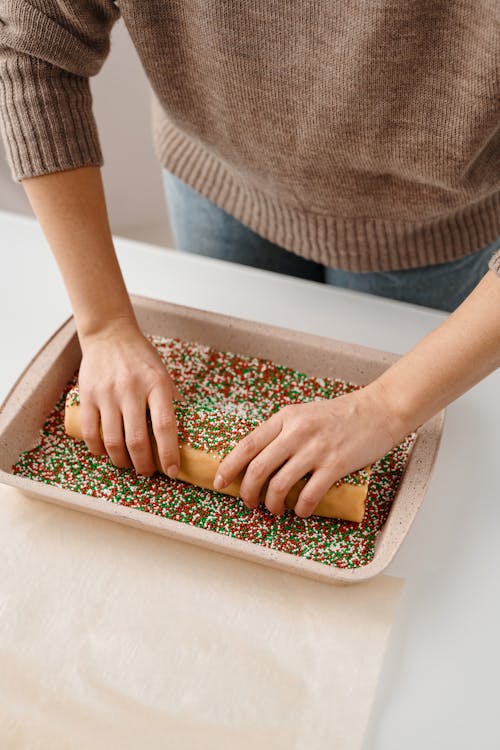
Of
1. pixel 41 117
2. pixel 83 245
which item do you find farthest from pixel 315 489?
pixel 41 117

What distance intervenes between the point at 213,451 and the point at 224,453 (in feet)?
0.04

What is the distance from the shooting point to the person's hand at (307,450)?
79cm

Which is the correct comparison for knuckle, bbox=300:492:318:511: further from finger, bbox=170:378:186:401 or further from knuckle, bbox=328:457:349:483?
finger, bbox=170:378:186:401

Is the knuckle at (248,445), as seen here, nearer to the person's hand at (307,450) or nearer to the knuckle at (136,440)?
the person's hand at (307,450)

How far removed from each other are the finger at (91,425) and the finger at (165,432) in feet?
0.20

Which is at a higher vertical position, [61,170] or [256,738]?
[61,170]

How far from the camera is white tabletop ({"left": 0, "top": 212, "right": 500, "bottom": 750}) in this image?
73cm

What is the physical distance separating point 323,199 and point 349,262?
121mm

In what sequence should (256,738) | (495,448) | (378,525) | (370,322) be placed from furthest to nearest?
1. (370,322)
2. (495,448)
3. (378,525)
4. (256,738)

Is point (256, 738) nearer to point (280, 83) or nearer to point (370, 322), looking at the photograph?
point (370, 322)

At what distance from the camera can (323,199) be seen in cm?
101

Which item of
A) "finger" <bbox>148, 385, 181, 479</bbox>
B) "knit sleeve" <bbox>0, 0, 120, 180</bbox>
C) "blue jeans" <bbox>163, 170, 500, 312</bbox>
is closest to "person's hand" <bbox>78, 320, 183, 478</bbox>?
"finger" <bbox>148, 385, 181, 479</bbox>

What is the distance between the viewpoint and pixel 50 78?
0.86 meters

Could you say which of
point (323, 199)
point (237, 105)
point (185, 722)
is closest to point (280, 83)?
point (237, 105)
